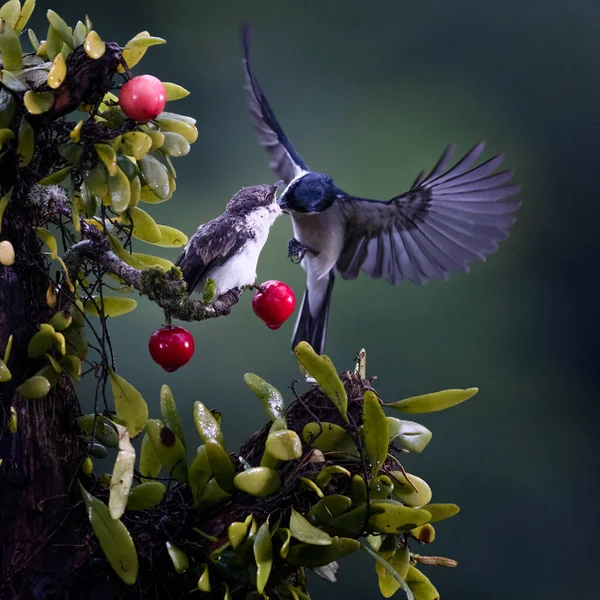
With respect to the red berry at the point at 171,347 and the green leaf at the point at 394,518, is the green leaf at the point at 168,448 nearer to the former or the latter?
the red berry at the point at 171,347

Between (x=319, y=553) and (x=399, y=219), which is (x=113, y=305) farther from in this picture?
(x=399, y=219)

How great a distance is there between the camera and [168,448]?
0.86 m

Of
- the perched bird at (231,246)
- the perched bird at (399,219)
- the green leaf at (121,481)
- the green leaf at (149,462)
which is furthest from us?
the perched bird at (399,219)

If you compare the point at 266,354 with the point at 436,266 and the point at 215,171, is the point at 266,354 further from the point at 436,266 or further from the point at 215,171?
the point at 436,266

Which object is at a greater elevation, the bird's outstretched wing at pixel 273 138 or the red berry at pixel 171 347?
the bird's outstretched wing at pixel 273 138

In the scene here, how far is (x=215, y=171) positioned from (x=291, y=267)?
32 centimetres

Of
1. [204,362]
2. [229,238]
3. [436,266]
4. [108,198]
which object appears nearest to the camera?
[108,198]

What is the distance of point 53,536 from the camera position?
0.82 meters

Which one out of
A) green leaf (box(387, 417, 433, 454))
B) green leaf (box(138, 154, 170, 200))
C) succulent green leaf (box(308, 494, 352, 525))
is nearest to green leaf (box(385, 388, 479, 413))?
green leaf (box(387, 417, 433, 454))

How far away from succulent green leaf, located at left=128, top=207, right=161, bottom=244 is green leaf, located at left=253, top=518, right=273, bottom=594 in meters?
0.38

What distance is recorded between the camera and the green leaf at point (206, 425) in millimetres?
827

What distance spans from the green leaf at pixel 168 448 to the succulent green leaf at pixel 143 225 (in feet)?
0.75

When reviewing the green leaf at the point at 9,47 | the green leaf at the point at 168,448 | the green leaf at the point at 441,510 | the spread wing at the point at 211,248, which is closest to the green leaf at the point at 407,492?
the green leaf at the point at 441,510

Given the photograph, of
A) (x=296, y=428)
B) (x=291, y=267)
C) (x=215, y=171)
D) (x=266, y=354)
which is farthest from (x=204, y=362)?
(x=296, y=428)
